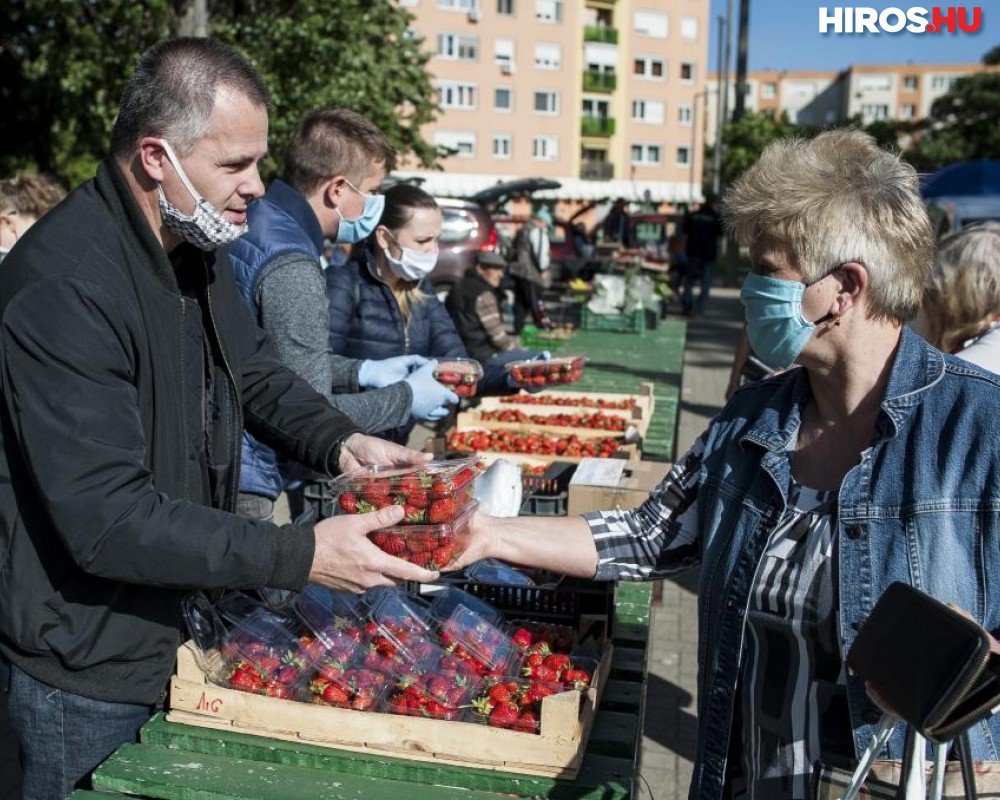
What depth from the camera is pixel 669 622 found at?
5.79 metres

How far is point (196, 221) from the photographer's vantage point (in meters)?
2.17

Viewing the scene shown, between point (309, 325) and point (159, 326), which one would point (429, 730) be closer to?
point (159, 326)

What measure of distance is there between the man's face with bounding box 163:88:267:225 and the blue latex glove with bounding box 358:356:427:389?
1.80 metres

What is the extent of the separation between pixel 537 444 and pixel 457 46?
176 ft

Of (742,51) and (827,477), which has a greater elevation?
(742,51)

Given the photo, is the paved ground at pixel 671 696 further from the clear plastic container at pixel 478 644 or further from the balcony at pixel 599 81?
the balcony at pixel 599 81

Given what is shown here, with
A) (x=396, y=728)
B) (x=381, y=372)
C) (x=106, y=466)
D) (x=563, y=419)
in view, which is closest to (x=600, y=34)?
(x=563, y=419)

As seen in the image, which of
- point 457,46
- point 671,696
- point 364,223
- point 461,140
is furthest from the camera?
point 461,140

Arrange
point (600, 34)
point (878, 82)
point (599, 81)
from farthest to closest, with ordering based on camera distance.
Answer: point (878, 82)
point (599, 81)
point (600, 34)

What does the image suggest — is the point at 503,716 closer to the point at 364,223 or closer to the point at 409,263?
the point at 364,223

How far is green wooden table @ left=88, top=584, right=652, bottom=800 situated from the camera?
2.13 metres

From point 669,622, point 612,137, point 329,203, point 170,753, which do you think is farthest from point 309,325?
point 612,137

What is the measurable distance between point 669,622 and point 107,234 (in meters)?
4.40

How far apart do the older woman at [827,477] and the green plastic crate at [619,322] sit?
838 cm
